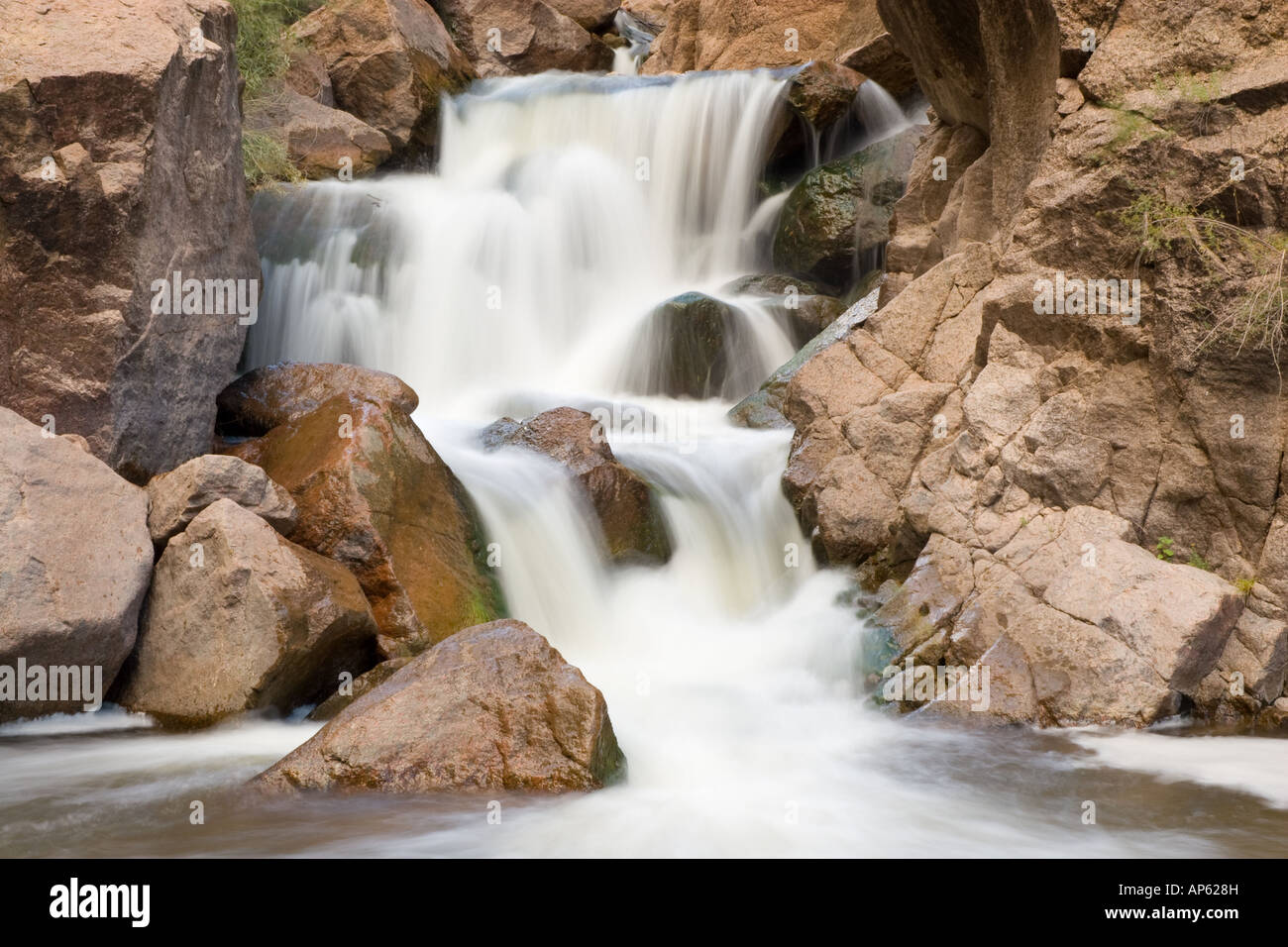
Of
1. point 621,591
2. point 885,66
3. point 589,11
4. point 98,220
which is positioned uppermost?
point 589,11

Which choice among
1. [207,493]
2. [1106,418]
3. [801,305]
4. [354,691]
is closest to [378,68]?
[801,305]

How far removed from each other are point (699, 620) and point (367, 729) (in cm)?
351

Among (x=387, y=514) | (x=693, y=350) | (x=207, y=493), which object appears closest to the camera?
(x=207, y=493)

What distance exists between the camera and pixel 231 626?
5.93 m

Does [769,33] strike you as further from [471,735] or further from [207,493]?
[471,735]

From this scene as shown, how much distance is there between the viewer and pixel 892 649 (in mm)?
6844

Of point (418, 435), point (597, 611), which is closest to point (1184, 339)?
point (597, 611)

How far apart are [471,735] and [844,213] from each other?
31.8ft

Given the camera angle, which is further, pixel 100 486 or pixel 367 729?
pixel 100 486

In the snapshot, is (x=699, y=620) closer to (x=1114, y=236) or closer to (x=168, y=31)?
(x=1114, y=236)

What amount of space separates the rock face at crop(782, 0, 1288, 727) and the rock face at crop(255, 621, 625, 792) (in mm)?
2586

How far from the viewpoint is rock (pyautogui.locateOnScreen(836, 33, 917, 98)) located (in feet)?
48.2

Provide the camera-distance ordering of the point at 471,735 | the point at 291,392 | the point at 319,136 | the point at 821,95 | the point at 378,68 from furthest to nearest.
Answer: the point at 378,68
the point at 319,136
the point at 821,95
the point at 291,392
the point at 471,735

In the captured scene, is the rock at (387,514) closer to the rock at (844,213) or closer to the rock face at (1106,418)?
the rock face at (1106,418)
